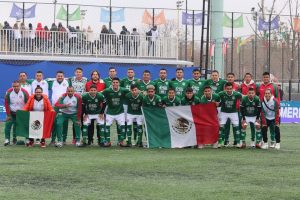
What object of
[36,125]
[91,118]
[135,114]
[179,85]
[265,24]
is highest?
[265,24]

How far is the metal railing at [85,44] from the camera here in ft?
116

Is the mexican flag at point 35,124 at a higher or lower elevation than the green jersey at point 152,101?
lower

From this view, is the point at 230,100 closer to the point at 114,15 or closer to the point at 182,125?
the point at 182,125

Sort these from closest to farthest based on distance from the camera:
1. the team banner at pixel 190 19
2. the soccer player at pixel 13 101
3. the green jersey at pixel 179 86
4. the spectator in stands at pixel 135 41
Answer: the soccer player at pixel 13 101
the green jersey at pixel 179 86
the spectator in stands at pixel 135 41
the team banner at pixel 190 19

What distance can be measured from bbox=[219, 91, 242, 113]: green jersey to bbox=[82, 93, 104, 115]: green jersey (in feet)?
10.00

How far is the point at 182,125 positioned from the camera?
63.9 ft

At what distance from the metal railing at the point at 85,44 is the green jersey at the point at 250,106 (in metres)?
18.1

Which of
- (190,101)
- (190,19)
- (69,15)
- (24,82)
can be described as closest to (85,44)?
(69,15)

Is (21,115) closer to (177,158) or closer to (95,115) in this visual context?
(95,115)

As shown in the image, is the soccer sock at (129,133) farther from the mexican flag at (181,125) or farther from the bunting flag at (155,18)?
the bunting flag at (155,18)

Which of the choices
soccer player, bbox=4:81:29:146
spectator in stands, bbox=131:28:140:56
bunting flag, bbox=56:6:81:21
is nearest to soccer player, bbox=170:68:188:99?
soccer player, bbox=4:81:29:146

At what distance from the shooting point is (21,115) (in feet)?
63.4

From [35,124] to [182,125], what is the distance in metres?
3.69

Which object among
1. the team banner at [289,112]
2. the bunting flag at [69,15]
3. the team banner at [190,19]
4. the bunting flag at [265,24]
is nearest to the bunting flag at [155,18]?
the team banner at [190,19]
